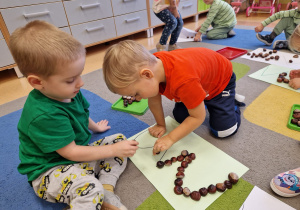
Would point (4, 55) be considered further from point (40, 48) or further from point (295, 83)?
point (295, 83)

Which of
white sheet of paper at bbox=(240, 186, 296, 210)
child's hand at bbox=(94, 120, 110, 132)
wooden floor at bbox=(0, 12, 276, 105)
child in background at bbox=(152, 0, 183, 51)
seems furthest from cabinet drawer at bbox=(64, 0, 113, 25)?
white sheet of paper at bbox=(240, 186, 296, 210)

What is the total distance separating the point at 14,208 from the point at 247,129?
958 mm

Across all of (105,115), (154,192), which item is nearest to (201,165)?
(154,192)

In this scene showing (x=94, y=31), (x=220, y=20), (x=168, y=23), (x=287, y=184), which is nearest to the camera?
(x=287, y=184)

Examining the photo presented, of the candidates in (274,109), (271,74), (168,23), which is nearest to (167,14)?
(168,23)

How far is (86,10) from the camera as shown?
6.42 feet

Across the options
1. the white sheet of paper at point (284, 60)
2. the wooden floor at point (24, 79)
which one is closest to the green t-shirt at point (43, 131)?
the wooden floor at point (24, 79)

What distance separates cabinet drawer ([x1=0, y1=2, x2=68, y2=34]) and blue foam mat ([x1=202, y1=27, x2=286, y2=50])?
1435 millimetres

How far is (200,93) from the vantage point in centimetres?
68

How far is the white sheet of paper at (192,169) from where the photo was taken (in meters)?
Result: 0.66

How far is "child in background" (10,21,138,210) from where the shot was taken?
54 centimetres

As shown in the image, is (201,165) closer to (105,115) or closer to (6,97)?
(105,115)

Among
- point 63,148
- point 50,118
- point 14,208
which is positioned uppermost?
point 50,118

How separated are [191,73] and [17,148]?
0.86 metres
